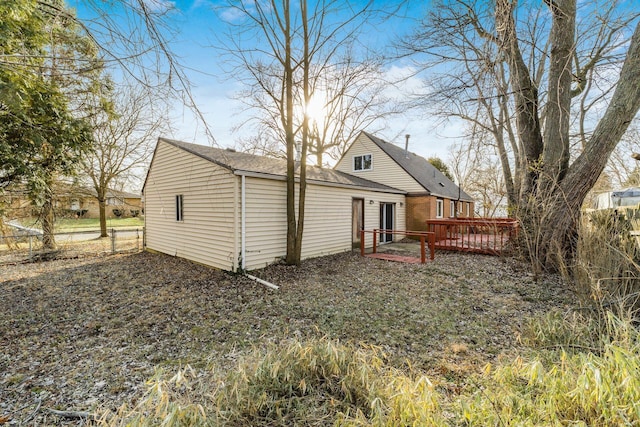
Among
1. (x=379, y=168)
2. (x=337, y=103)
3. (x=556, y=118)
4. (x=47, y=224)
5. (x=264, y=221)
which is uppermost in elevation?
(x=337, y=103)

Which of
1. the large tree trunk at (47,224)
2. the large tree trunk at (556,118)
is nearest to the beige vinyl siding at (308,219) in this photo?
the large tree trunk at (556,118)

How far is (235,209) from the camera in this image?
726 cm

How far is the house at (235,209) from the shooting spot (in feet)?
24.6

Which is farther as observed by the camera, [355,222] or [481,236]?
[355,222]

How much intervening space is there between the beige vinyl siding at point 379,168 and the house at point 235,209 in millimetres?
3517

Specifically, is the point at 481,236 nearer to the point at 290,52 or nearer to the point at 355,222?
the point at 355,222

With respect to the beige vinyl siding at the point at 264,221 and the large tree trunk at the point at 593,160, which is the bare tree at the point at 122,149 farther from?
the large tree trunk at the point at 593,160

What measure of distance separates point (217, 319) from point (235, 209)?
10.6 ft

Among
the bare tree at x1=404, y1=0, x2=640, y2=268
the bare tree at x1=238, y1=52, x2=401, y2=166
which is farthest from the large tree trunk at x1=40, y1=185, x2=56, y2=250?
the bare tree at x1=404, y1=0, x2=640, y2=268

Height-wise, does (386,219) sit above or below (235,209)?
below

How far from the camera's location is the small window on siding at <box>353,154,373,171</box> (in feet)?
56.0

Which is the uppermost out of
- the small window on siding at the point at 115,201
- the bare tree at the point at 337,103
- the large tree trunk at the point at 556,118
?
the bare tree at the point at 337,103

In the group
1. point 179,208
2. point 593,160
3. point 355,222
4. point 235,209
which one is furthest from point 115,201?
point 593,160

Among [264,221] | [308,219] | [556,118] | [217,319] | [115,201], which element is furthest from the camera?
[115,201]
